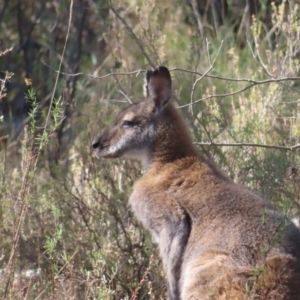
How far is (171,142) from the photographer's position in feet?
18.6

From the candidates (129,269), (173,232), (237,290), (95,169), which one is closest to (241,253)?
(237,290)

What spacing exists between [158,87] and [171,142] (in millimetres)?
380

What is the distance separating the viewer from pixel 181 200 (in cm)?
520

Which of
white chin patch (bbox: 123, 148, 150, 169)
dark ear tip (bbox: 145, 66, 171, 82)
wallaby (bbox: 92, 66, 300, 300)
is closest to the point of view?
wallaby (bbox: 92, 66, 300, 300)

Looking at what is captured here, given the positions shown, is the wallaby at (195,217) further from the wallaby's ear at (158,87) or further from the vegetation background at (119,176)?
the vegetation background at (119,176)

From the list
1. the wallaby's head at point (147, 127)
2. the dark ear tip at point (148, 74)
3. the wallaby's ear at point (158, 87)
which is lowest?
the wallaby's head at point (147, 127)

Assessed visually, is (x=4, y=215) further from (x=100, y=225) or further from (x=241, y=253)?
(x=241, y=253)

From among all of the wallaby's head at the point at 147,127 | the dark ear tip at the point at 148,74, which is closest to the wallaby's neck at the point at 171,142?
the wallaby's head at the point at 147,127

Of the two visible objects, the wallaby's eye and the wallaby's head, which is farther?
the wallaby's eye

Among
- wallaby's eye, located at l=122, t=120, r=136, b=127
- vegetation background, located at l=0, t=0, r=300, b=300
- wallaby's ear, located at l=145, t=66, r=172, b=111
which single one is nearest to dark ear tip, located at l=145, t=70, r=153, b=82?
wallaby's ear, located at l=145, t=66, r=172, b=111

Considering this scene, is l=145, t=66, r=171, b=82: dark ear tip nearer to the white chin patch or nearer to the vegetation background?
the vegetation background

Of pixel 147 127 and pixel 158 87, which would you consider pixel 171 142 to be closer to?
pixel 147 127

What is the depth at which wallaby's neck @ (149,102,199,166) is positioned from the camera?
560 centimetres

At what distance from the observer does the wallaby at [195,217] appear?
176 inches
